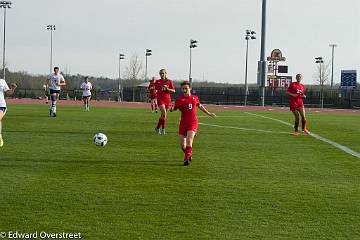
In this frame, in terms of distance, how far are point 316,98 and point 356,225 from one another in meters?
57.8

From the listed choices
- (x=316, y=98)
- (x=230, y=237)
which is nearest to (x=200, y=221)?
(x=230, y=237)

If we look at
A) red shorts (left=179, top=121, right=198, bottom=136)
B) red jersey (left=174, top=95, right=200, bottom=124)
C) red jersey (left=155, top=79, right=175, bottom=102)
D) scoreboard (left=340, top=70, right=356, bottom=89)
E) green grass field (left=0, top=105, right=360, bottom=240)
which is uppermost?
scoreboard (left=340, top=70, right=356, bottom=89)

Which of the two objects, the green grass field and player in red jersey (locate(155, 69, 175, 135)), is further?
player in red jersey (locate(155, 69, 175, 135))

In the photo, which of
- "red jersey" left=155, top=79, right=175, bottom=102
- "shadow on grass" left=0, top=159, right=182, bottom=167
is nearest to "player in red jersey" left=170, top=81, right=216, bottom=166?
"shadow on grass" left=0, top=159, right=182, bottom=167

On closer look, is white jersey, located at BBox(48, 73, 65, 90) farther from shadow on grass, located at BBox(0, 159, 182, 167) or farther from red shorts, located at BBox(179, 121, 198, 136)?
red shorts, located at BBox(179, 121, 198, 136)

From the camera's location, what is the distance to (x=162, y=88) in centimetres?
1642

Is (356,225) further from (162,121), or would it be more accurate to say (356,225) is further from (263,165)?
(162,121)

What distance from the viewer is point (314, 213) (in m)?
6.82

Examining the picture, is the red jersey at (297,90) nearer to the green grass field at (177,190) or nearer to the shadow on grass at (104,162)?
the green grass field at (177,190)

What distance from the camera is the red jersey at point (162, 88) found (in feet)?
54.7

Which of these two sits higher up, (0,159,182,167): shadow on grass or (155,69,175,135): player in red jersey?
(155,69,175,135): player in red jersey

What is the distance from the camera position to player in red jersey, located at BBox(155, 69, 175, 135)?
16406 millimetres

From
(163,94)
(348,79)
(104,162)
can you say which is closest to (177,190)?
(104,162)

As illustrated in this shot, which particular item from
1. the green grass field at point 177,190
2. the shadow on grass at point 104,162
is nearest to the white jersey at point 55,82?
the green grass field at point 177,190
